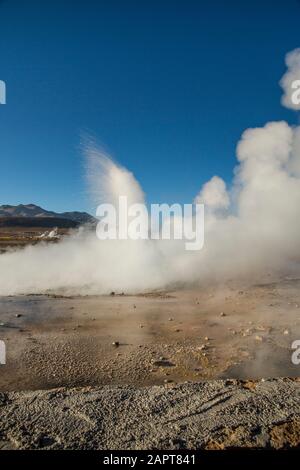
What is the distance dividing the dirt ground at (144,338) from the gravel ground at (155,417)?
0.98 metres

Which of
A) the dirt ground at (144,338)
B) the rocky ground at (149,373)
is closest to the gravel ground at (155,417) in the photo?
the rocky ground at (149,373)

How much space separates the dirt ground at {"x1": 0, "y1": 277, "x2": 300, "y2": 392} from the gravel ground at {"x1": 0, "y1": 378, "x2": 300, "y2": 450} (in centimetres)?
98

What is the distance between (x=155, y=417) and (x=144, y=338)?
3903 mm

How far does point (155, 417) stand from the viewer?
4012 millimetres

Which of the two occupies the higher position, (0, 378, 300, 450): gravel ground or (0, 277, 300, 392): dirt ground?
(0, 378, 300, 450): gravel ground

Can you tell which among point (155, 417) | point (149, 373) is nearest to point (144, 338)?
point (149, 373)

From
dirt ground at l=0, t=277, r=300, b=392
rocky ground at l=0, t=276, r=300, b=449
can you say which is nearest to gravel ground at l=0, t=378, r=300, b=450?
rocky ground at l=0, t=276, r=300, b=449

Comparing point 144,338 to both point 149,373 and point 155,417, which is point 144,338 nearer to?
point 149,373

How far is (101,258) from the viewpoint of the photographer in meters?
18.3

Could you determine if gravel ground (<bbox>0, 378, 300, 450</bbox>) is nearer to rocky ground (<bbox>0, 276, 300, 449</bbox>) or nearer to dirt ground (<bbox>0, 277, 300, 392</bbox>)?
rocky ground (<bbox>0, 276, 300, 449</bbox>)

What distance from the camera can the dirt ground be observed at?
19.4ft

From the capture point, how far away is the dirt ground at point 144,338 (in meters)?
5.93
